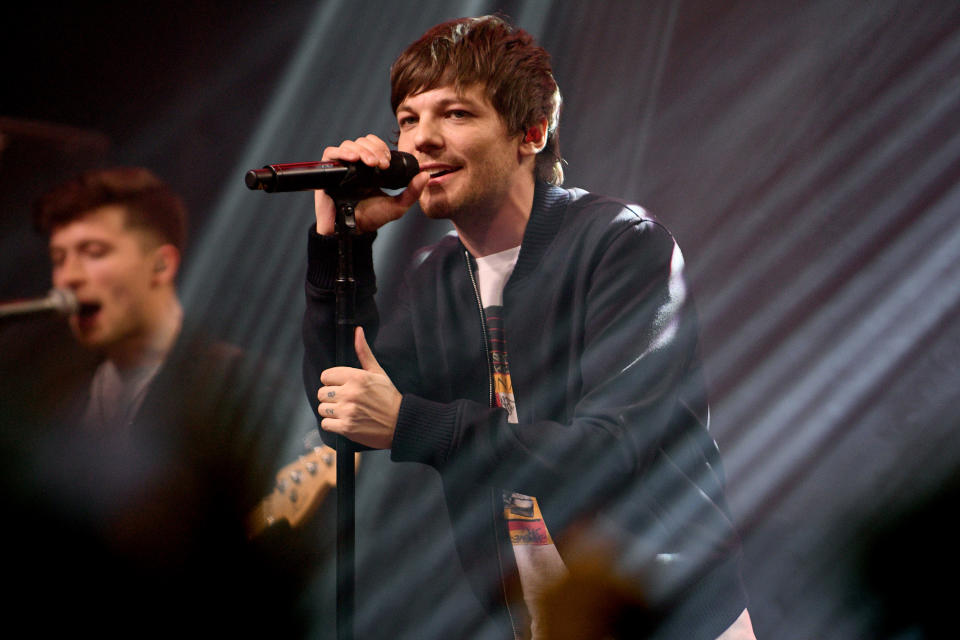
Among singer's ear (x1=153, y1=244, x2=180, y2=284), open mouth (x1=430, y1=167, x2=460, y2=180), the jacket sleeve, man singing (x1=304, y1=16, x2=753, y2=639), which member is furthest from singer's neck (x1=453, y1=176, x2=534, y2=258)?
singer's ear (x1=153, y1=244, x2=180, y2=284)

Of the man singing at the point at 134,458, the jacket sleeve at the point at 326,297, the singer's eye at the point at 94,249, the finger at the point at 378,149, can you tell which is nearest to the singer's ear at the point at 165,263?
the man singing at the point at 134,458

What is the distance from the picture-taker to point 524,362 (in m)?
1.72

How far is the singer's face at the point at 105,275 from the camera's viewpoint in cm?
183

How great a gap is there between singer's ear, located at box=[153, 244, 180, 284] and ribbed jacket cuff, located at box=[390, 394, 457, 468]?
0.83m

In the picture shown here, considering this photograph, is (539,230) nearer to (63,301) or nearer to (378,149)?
(378,149)

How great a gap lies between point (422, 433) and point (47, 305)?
2.95 feet

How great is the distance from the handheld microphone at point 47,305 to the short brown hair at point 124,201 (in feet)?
0.48

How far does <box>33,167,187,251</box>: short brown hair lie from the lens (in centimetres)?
183

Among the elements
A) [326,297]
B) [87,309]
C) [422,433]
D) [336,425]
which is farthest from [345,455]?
[87,309]

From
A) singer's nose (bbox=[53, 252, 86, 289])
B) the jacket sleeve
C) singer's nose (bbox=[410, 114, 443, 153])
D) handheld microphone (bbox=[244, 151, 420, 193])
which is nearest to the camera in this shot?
handheld microphone (bbox=[244, 151, 420, 193])

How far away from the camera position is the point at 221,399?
205 cm

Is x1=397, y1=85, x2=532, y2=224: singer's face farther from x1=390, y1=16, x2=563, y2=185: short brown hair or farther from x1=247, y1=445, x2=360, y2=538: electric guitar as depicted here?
x1=247, y1=445, x2=360, y2=538: electric guitar

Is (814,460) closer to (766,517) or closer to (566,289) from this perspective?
(766,517)

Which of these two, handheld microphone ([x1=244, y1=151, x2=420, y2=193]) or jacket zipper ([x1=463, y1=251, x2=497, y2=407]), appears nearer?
handheld microphone ([x1=244, y1=151, x2=420, y2=193])
